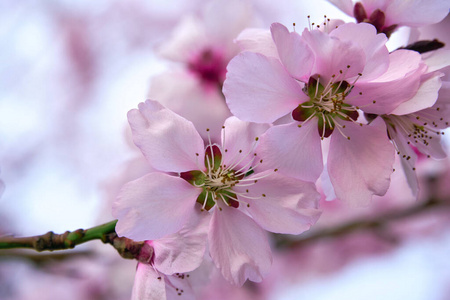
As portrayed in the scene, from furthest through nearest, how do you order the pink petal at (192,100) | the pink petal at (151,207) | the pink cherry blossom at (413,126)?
the pink petal at (192,100), the pink cherry blossom at (413,126), the pink petal at (151,207)

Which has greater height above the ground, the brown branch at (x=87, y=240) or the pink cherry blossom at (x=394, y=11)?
the pink cherry blossom at (x=394, y=11)

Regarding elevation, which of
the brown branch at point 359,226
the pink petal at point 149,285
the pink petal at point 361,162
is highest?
the pink petal at point 361,162

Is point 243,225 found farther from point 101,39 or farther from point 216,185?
point 101,39

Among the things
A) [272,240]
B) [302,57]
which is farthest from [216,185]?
[272,240]

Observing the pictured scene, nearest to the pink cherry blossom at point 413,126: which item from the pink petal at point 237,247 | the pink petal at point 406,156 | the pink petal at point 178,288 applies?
the pink petal at point 406,156

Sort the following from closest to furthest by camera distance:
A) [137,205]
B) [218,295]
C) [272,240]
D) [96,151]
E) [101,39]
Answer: [137,205] < [272,240] < [218,295] < [96,151] < [101,39]

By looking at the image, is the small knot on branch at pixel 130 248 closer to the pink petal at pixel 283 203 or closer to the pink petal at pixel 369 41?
the pink petal at pixel 283 203

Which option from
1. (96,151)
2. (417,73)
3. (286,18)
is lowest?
(96,151)

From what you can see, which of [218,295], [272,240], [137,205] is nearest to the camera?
[137,205]
